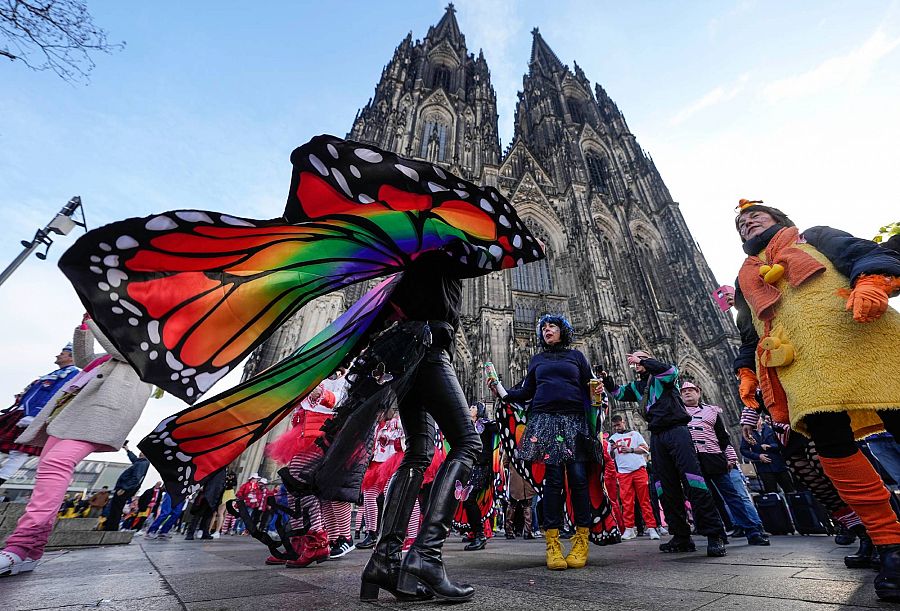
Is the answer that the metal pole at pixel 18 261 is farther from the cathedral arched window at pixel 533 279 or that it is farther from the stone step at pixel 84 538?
the cathedral arched window at pixel 533 279

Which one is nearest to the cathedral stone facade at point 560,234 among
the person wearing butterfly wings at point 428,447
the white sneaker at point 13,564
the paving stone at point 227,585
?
the white sneaker at point 13,564

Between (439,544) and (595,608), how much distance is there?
632 mm

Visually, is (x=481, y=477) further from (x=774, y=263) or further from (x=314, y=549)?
(x=774, y=263)

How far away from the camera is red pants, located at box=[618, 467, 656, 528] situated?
20.5 feet

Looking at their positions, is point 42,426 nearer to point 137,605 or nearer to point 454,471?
point 137,605

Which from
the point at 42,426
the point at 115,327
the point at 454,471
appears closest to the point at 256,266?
the point at 115,327

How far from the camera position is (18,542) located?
2.38 m

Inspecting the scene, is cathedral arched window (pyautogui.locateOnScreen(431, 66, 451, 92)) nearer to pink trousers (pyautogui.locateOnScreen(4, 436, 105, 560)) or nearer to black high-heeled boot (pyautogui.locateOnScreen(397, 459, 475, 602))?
pink trousers (pyautogui.locateOnScreen(4, 436, 105, 560))

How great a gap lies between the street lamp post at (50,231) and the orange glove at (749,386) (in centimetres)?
984

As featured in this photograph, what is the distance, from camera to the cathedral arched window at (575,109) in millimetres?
32125

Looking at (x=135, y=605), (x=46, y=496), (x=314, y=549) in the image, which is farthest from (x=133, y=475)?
(x=135, y=605)

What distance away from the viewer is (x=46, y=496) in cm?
254

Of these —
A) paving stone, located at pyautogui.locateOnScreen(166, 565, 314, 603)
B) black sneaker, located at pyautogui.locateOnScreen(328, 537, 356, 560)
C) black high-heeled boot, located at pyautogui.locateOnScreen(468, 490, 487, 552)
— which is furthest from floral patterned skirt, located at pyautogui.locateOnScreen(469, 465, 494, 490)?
paving stone, located at pyautogui.locateOnScreen(166, 565, 314, 603)

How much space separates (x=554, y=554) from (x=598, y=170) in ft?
98.6
